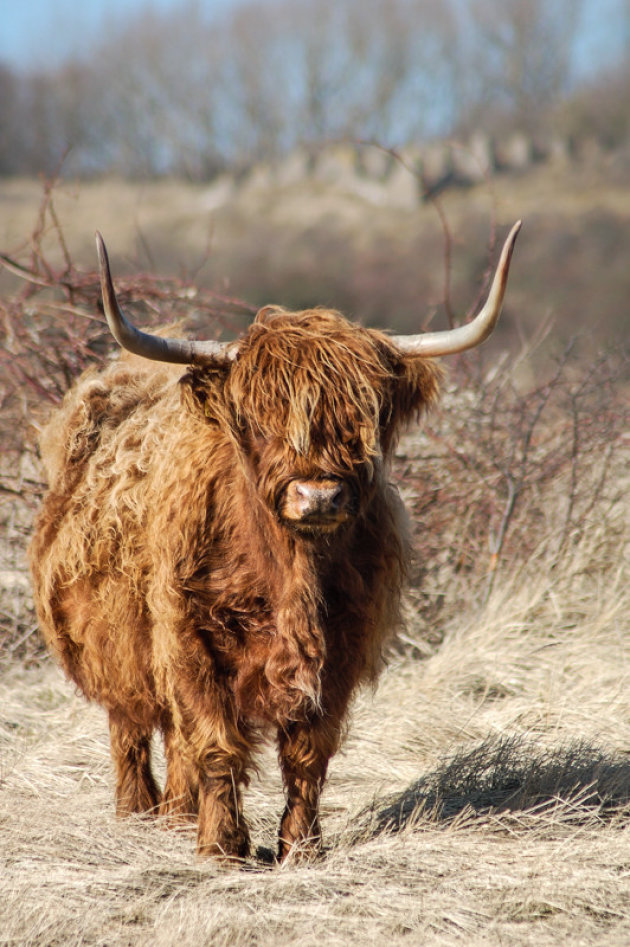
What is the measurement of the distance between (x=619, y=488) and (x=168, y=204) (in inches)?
1163

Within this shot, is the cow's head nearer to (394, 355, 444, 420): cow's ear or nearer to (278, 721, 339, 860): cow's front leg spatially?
(394, 355, 444, 420): cow's ear

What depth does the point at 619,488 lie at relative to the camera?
6023 mm

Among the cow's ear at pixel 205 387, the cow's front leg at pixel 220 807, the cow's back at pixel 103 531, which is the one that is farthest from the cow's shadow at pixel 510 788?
the cow's ear at pixel 205 387

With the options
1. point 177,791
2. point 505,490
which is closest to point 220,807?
point 177,791

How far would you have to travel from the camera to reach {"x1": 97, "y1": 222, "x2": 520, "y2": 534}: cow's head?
268 centimetres

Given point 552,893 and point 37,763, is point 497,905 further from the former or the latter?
point 37,763

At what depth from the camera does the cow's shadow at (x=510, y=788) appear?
3.36m

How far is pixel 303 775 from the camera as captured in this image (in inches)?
119

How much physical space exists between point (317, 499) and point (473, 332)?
648 millimetres

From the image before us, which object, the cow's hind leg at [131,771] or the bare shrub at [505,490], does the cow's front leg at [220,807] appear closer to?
the cow's hind leg at [131,771]

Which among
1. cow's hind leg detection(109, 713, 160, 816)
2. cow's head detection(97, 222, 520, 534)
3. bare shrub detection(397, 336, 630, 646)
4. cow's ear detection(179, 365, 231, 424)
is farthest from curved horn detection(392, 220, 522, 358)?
bare shrub detection(397, 336, 630, 646)

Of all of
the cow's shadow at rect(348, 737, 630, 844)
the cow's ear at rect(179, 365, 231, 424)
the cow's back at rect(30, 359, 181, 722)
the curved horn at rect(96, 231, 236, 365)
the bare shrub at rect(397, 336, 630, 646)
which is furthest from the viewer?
the bare shrub at rect(397, 336, 630, 646)

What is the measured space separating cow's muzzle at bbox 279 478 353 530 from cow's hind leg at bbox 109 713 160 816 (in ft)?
4.31

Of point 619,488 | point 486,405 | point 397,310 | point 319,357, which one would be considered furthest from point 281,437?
point 397,310
